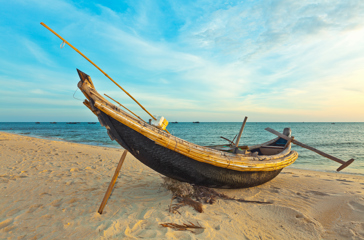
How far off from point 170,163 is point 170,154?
238mm

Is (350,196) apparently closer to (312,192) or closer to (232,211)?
(312,192)

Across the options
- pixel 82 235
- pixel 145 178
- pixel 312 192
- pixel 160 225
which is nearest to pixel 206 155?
pixel 160 225

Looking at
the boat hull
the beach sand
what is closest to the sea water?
the boat hull

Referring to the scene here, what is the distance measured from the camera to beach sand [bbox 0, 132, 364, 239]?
9.44 ft

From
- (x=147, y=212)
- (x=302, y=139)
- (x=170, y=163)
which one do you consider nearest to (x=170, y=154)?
(x=170, y=163)

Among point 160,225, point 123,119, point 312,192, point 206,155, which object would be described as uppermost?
point 123,119

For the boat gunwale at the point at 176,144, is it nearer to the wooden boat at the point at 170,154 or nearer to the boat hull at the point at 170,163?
the wooden boat at the point at 170,154

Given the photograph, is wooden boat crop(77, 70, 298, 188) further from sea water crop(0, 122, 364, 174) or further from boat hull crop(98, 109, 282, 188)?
sea water crop(0, 122, 364, 174)

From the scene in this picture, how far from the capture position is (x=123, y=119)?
314 cm

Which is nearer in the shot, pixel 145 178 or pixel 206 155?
pixel 206 155

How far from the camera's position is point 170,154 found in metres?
3.55

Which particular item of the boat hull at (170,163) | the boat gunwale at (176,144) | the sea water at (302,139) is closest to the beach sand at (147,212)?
the boat hull at (170,163)

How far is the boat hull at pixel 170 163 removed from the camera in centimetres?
334

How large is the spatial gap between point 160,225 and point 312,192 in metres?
4.87
